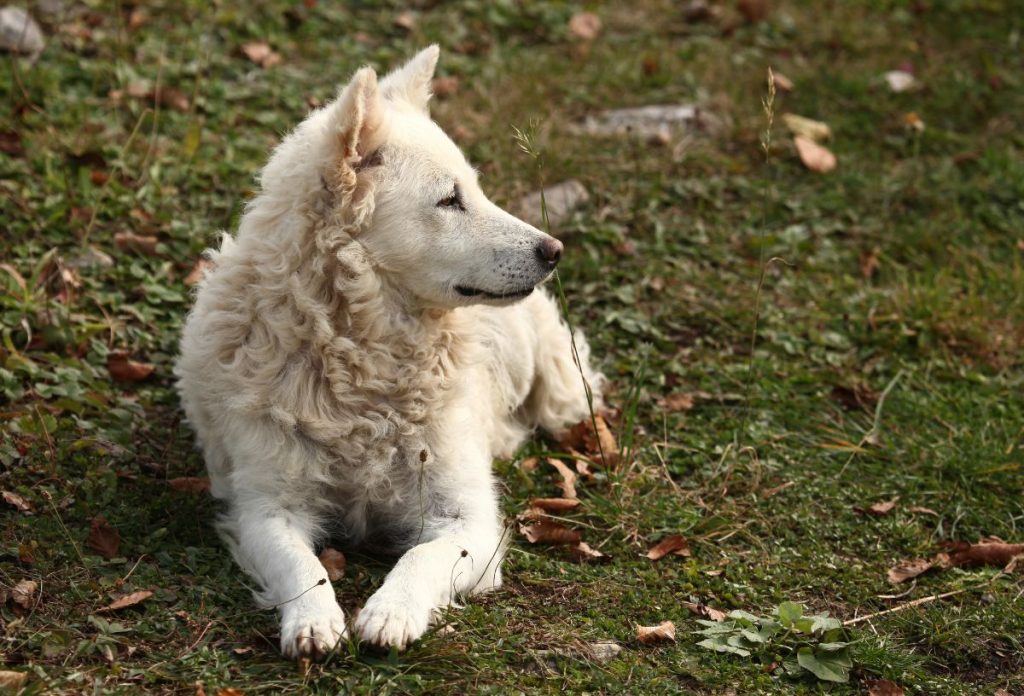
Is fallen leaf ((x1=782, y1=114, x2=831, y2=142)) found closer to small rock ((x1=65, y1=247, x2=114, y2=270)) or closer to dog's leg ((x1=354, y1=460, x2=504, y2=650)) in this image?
dog's leg ((x1=354, y1=460, x2=504, y2=650))

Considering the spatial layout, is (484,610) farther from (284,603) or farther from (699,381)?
(699,381)

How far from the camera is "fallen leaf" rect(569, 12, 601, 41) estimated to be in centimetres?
895

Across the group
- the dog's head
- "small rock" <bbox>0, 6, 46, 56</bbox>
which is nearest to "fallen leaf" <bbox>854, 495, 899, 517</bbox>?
the dog's head

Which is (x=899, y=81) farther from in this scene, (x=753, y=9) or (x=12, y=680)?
(x=12, y=680)

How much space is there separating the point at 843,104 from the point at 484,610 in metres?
5.77

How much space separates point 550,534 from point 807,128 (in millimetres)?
4466

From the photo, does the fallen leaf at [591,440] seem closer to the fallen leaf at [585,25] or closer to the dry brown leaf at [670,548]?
the dry brown leaf at [670,548]

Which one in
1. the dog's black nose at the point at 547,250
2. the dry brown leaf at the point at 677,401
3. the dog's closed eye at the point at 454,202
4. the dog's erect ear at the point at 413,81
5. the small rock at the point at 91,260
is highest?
the dog's erect ear at the point at 413,81

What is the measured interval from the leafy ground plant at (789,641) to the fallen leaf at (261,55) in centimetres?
533

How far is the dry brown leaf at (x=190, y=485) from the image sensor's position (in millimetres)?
4539

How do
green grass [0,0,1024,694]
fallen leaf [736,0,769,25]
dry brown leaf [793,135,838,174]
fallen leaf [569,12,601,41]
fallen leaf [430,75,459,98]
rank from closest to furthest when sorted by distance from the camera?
green grass [0,0,1024,694] < dry brown leaf [793,135,838,174] < fallen leaf [430,75,459,98] < fallen leaf [569,12,601,41] < fallen leaf [736,0,769,25]

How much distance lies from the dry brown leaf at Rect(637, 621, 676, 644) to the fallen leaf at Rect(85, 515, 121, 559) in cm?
182

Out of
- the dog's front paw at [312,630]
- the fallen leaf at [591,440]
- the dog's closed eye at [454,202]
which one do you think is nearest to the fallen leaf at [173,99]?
the fallen leaf at [591,440]

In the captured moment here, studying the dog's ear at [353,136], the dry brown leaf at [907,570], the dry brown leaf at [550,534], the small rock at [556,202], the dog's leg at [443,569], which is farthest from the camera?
the small rock at [556,202]
